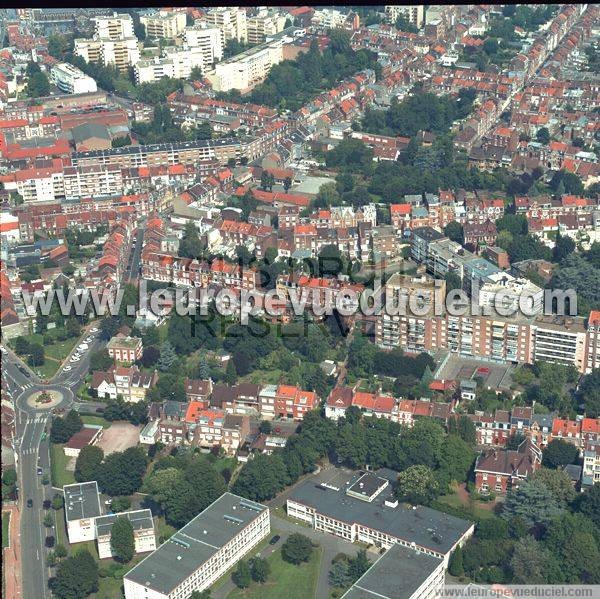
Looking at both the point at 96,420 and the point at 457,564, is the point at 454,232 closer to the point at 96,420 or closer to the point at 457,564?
the point at 96,420

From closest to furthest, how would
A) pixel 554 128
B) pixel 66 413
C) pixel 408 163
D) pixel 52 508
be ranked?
pixel 52 508, pixel 66 413, pixel 408 163, pixel 554 128

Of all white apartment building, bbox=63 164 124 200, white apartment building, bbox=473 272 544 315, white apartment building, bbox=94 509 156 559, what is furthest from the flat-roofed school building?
white apartment building, bbox=63 164 124 200

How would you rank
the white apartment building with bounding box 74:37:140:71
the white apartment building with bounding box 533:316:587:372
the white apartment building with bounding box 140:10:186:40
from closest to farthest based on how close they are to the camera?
1. the white apartment building with bounding box 533:316:587:372
2. the white apartment building with bounding box 74:37:140:71
3. the white apartment building with bounding box 140:10:186:40

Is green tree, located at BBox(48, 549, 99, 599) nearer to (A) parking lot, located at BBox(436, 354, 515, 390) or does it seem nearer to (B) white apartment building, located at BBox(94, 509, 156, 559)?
(B) white apartment building, located at BBox(94, 509, 156, 559)

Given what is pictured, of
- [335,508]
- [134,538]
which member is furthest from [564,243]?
[134,538]

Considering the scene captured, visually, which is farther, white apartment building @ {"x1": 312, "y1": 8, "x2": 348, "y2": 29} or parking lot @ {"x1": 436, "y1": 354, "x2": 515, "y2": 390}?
white apartment building @ {"x1": 312, "y1": 8, "x2": 348, "y2": 29}

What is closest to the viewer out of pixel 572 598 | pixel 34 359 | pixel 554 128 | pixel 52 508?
pixel 572 598

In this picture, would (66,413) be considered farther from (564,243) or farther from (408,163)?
(408,163)

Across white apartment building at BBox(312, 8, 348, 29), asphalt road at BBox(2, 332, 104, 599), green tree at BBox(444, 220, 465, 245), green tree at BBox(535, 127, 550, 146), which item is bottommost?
asphalt road at BBox(2, 332, 104, 599)
